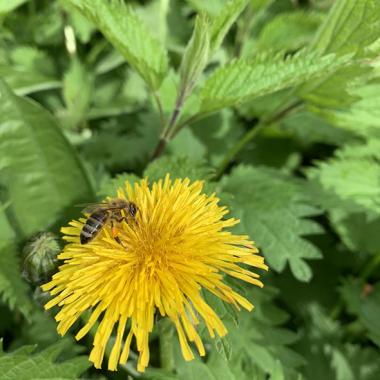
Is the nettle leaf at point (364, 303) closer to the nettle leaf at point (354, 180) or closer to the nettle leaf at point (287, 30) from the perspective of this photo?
the nettle leaf at point (354, 180)

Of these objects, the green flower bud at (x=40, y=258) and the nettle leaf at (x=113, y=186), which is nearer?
the green flower bud at (x=40, y=258)

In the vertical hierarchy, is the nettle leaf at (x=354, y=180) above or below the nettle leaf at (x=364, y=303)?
Result: above


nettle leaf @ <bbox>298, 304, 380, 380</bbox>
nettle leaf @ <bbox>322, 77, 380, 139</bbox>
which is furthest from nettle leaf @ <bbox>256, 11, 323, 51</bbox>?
nettle leaf @ <bbox>298, 304, 380, 380</bbox>

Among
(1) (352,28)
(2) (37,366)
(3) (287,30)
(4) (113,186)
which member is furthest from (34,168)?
(3) (287,30)

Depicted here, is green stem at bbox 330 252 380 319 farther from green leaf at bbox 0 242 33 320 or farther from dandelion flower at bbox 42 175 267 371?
green leaf at bbox 0 242 33 320

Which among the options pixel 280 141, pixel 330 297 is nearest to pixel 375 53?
pixel 280 141

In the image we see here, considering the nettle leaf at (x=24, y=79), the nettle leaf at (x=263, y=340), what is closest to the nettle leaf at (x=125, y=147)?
the nettle leaf at (x=24, y=79)

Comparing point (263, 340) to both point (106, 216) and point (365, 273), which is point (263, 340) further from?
point (106, 216)

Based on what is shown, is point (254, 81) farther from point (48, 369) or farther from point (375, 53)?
point (48, 369)
